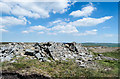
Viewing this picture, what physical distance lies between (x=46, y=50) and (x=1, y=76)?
28.2ft

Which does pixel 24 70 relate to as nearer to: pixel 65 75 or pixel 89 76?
pixel 65 75

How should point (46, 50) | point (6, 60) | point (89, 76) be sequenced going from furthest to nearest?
point (46, 50), point (6, 60), point (89, 76)

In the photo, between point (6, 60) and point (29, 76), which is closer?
point (29, 76)

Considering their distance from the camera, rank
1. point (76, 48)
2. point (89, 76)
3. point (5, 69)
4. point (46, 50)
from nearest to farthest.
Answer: point (89, 76), point (5, 69), point (46, 50), point (76, 48)

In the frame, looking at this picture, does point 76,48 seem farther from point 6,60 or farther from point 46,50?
point 6,60

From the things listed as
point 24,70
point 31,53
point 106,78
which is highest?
point 31,53

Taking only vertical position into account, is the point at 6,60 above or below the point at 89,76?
above

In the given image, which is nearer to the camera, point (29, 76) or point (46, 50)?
point (29, 76)

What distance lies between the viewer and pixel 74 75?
915 cm

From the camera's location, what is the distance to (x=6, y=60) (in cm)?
1270

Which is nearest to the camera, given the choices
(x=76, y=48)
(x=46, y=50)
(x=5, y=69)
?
(x=5, y=69)

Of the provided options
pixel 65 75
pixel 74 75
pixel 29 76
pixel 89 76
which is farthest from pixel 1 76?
pixel 89 76

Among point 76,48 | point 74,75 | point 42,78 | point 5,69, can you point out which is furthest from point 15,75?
point 76,48

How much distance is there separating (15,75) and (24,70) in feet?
3.20
